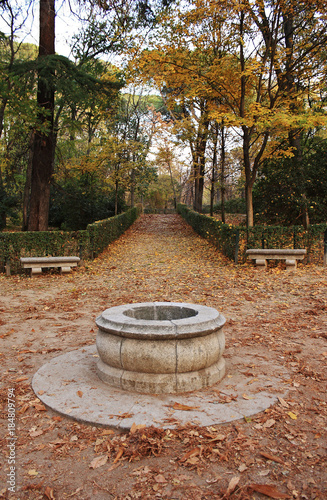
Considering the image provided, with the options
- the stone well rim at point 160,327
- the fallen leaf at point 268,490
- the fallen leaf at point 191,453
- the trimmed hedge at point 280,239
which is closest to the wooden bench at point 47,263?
the trimmed hedge at point 280,239

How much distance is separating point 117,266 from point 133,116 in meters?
19.5

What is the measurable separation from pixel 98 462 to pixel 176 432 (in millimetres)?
702

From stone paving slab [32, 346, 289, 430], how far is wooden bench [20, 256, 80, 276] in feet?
21.2

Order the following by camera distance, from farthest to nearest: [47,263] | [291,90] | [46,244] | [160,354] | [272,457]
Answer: [291,90] < [46,244] < [47,263] < [160,354] < [272,457]

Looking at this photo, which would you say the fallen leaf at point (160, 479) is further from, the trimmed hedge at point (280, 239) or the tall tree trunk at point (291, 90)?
the tall tree trunk at point (291, 90)

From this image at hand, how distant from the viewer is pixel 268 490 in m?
2.55

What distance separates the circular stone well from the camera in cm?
386

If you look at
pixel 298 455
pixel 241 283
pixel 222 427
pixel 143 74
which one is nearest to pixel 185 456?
pixel 222 427

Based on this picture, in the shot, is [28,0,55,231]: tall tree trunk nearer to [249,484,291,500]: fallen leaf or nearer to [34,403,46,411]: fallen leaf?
[34,403,46,411]: fallen leaf

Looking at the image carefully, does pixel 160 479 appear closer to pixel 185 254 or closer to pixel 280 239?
pixel 280 239

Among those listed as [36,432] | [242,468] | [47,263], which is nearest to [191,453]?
[242,468]

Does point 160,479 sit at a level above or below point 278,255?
below

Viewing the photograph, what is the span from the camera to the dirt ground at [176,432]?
8.63 ft

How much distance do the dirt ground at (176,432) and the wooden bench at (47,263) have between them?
226 centimetres
